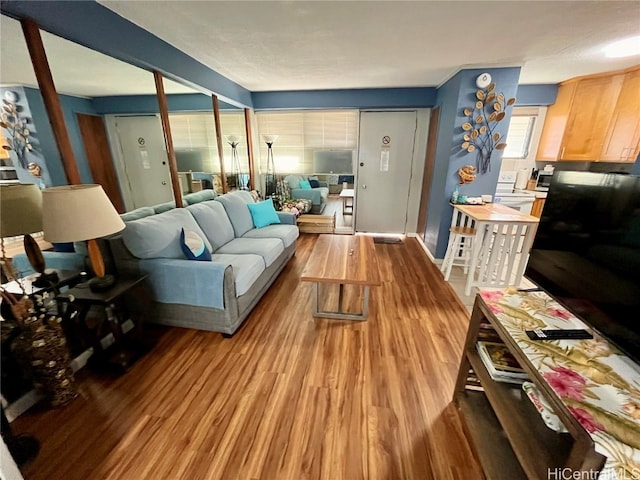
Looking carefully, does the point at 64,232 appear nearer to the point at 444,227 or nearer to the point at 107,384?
the point at 107,384

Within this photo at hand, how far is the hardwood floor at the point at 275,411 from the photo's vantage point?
126 centimetres

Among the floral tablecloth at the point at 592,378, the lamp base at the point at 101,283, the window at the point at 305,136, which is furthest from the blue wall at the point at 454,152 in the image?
the lamp base at the point at 101,283

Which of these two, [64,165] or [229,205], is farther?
[229,205]

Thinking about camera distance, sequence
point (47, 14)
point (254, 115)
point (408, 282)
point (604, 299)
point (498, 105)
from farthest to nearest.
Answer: point (254, 115), point (408, 282), point (498, 105), point (47, 14), point (604, 299)

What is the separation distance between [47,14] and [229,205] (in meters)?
1.99

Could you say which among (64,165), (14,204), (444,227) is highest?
(64,165)

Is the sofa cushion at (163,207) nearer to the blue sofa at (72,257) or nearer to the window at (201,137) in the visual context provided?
the blue sofa at (72,257)

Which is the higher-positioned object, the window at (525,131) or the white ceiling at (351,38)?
the white ceiling at (351,38)

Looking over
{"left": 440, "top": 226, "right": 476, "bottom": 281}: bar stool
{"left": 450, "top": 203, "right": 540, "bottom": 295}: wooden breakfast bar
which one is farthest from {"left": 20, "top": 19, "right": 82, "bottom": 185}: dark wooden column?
{"left": 440, "top": 226, "right": 476, "bottom": 281}: bar stool

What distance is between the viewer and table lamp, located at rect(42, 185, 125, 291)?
1.37 m

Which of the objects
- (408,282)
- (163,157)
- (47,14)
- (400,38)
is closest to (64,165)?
(47,14)

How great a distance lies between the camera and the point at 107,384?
1.68 m

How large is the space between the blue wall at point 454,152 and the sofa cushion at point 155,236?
307 cm

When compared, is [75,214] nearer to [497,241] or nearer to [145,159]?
[145,159]
